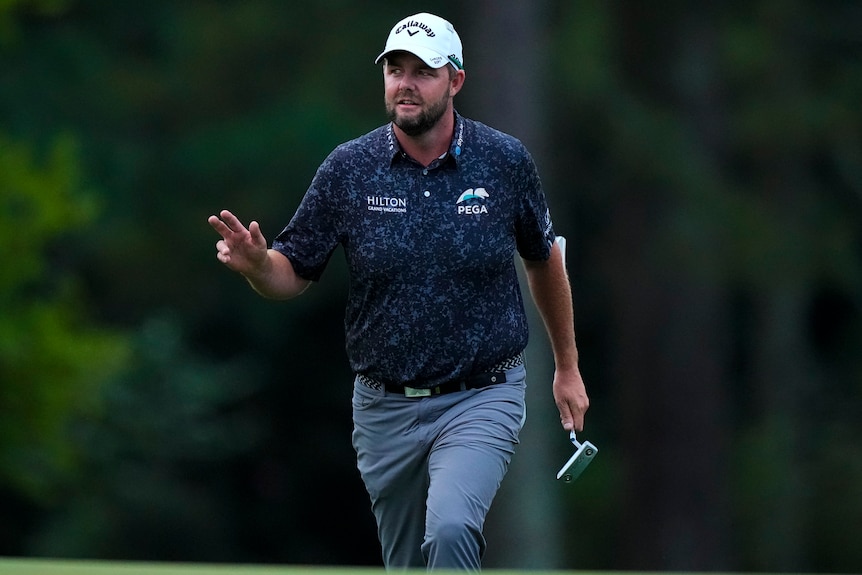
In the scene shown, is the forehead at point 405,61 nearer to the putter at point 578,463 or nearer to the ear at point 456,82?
the ear at point 456,82

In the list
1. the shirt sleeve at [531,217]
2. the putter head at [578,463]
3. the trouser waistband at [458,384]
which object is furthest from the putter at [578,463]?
the shirt sleeve at [531,217]

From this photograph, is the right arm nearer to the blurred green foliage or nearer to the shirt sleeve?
the shirt sleeve

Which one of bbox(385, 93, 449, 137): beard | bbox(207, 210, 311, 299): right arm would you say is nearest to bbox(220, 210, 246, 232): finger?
bbox(207, 210, 311, 299): right arm

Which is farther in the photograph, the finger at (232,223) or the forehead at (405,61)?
the forehead at (405,61)

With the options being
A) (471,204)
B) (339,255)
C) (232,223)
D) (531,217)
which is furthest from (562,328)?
(339,255)

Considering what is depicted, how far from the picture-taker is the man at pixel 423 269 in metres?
6.10

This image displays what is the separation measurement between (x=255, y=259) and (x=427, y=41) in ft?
3.18

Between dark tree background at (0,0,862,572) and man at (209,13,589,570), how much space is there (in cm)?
1099

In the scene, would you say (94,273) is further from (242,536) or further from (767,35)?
(767,35)

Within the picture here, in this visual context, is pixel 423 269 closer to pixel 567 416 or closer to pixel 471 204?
pixel 471 204

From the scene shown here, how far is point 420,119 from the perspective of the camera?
6117 mm

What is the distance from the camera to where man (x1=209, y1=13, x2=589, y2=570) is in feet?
20.0

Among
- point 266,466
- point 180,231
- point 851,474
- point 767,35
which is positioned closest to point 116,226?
point 180,231

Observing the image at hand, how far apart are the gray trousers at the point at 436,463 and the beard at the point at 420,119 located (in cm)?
93
